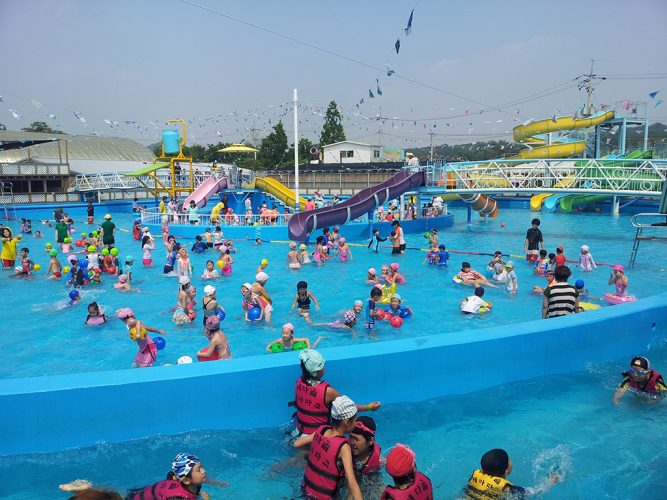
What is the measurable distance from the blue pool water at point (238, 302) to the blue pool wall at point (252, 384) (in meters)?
2.94

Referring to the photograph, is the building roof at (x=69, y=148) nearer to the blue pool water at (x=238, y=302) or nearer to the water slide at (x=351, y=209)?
the blue pool water at (x=238, y=302)

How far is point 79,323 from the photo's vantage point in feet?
33.3

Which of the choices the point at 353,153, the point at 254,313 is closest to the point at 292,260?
the point at 254,313

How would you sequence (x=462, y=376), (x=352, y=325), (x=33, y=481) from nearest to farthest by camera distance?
1. (x=33, y=481)
2. (x=462, y=376)
3. (x=352, y=325)

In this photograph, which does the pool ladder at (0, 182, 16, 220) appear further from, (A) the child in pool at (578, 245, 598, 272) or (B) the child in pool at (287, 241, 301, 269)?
(A) the child in pool at (578, 245, 598, 272)

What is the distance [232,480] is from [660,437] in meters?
4.61

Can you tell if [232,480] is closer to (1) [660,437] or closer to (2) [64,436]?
(2) [64,436]

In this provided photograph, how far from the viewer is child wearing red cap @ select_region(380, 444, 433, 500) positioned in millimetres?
3305

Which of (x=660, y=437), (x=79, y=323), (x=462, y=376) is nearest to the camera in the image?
(x=660, y=437)

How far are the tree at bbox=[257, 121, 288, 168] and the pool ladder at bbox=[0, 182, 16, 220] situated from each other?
32.1 meters

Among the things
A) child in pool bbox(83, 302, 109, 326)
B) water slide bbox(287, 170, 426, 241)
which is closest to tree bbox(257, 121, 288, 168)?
water slide bbox(287, 170, 426, 241)

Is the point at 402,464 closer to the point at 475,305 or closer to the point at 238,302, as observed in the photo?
the point at 475,305

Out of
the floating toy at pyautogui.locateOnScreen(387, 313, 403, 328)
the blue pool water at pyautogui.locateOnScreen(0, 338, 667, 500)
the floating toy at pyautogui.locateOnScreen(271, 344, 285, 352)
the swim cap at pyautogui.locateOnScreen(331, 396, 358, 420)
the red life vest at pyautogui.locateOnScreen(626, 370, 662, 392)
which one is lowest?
the blue pool water at pyautogui.locateOnScreen(0, 338, 667, 500)

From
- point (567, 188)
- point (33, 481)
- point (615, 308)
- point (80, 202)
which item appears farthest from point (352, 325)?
point (80, 202)
